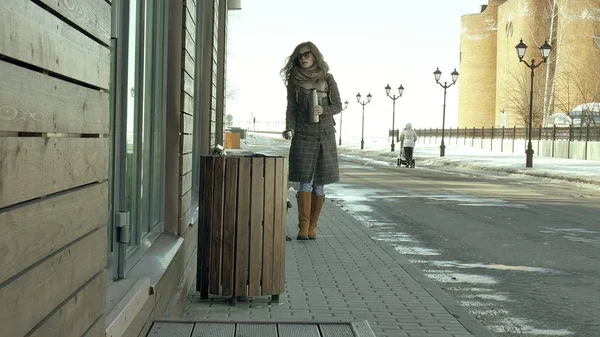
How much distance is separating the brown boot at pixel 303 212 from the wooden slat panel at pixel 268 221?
3617mm

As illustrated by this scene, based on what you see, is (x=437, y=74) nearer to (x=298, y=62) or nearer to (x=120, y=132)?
(x=298, y=62)

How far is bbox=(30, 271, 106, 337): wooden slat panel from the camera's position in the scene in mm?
2121

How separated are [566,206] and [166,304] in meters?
12.2

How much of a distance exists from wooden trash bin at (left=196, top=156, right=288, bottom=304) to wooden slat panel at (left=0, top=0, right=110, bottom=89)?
289 centimetres

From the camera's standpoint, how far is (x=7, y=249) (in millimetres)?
1703

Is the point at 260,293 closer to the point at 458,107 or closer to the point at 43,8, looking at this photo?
the point at 43,8

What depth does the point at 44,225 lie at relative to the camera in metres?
1.99

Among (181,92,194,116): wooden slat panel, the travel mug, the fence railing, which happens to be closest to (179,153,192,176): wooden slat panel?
(181,92,194,116): wooden slat panel

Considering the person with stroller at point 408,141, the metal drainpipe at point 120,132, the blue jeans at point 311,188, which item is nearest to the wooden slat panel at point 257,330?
the metal drainpipe at point 120,132

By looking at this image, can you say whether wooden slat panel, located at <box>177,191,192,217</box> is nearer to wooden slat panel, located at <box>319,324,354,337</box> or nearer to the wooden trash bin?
the wooden trash bin

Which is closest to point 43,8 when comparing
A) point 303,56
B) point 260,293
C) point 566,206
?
point 260,293

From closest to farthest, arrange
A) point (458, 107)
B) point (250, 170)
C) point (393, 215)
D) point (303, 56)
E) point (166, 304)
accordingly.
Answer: point (166, 304), point (250, 170), point (303, 56), point (393, 215), point (458, 107)

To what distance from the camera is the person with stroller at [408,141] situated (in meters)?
34.2

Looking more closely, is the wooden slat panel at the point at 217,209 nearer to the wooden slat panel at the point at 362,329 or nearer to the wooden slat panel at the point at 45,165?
the wooden slat panel at the point at 362,329
